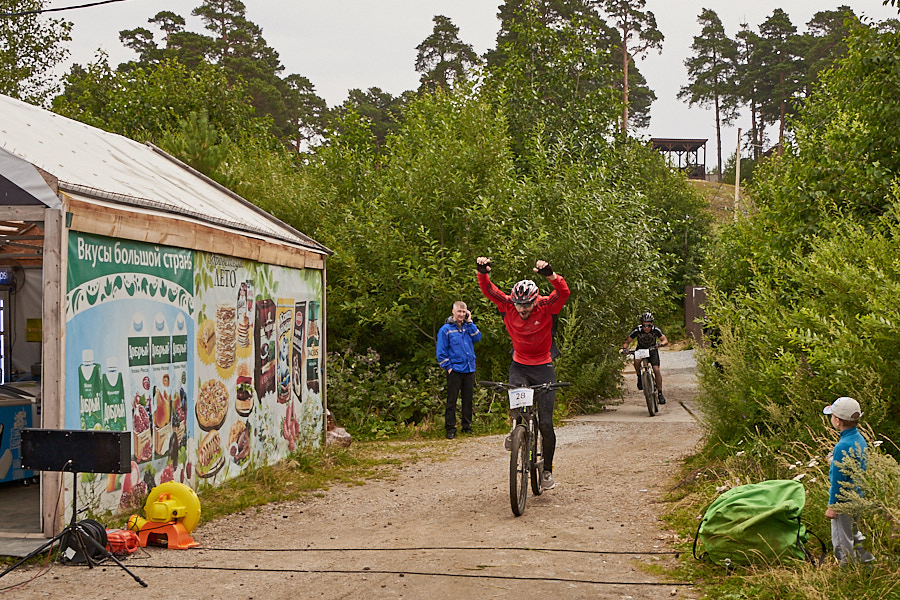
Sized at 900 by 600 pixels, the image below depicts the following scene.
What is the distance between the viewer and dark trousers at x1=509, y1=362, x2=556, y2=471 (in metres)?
8.10

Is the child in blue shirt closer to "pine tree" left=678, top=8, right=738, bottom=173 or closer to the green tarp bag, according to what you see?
the green tarp bag

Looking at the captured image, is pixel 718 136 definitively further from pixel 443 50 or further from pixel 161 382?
pixel 161 382

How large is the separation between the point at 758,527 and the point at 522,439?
8.42ft

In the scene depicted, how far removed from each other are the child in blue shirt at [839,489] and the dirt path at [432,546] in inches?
36.4

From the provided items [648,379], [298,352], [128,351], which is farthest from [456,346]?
[128,351]

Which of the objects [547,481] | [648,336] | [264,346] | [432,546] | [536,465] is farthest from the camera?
[648,336]

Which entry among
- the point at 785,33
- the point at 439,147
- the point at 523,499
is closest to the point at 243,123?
the point at 439,147

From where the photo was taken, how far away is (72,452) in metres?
5.69

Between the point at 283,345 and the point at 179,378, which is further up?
the point at 283,345

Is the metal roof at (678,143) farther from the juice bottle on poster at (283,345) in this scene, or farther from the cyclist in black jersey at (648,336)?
the juice bottle on poster at (283,345)

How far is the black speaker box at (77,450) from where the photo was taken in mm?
5590

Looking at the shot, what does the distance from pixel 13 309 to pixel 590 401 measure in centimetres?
969

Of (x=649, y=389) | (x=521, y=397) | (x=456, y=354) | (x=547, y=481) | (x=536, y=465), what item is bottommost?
(x=547, y=481)

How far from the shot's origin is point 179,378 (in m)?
7.83
